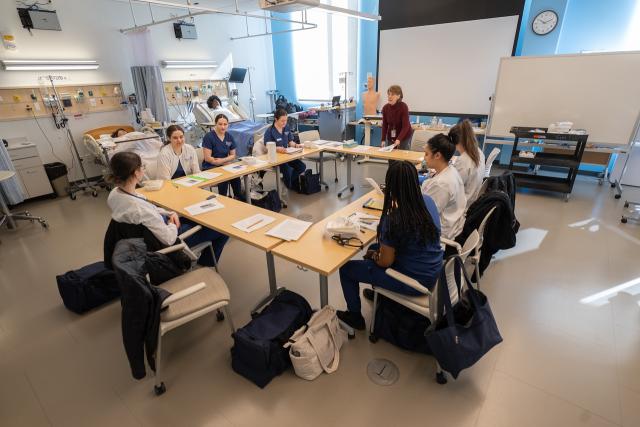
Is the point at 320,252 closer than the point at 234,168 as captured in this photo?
Yes

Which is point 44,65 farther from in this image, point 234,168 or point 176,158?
point 234,168

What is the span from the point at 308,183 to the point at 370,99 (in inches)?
112

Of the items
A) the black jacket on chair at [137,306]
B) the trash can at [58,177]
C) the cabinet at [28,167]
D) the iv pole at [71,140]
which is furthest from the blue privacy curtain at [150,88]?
the black jacket on chair at [137,306]

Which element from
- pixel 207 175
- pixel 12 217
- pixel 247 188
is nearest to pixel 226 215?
pixel 207 175

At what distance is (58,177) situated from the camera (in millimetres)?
5035

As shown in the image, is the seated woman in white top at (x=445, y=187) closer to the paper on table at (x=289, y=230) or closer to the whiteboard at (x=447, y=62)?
the paper on table at (x=289, y=230)

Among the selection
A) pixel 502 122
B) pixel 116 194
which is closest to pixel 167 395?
pixel 116 194

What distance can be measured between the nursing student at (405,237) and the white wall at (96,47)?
5780 millimetres

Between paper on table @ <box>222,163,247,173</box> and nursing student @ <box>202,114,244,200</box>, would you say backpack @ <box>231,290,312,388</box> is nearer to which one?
paper on table @ <box>222,163,247,173</box>

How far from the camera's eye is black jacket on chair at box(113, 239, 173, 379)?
1537 mm

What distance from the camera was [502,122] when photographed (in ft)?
16.6

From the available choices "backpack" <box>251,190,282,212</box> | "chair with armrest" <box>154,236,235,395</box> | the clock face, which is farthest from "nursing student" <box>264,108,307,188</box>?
the clock face

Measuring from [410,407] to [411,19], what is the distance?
6256 mm

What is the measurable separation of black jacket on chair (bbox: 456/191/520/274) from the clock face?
13.2 feet
